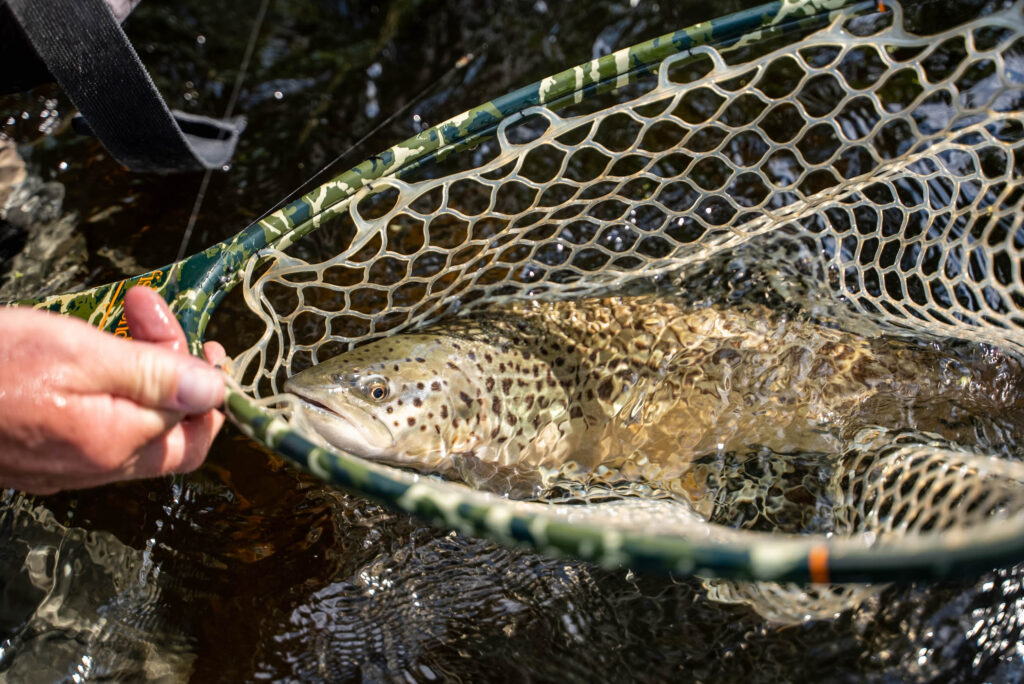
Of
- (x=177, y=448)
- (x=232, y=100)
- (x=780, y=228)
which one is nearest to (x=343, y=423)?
(x=177, y=448)

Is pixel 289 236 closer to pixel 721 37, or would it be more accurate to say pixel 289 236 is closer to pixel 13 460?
pixel 13 460

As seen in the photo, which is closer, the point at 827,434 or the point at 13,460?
the point at 13,460

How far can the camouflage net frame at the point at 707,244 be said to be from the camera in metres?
1.65

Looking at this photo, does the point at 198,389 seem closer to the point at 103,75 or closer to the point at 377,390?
the point at 377,390

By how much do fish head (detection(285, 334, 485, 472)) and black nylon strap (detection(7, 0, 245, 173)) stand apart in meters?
1.32

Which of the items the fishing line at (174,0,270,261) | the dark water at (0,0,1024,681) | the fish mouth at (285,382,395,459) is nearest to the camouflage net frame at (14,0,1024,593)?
the fish mouth at (285,382,395,459)

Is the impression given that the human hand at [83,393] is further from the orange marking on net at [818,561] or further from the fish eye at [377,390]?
the orange marking on net at [818,561]

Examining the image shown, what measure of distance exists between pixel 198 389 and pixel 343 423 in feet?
2.58

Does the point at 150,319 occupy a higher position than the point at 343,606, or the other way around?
the point at 150,319

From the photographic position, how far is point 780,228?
368 centimetres

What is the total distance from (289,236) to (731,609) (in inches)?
78.6

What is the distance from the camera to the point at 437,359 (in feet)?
10.1

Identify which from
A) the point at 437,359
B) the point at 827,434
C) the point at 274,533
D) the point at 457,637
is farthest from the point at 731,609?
the point at 274,533

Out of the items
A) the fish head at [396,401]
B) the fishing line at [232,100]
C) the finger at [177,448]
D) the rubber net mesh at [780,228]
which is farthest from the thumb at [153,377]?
the fishing line at [232,100]
